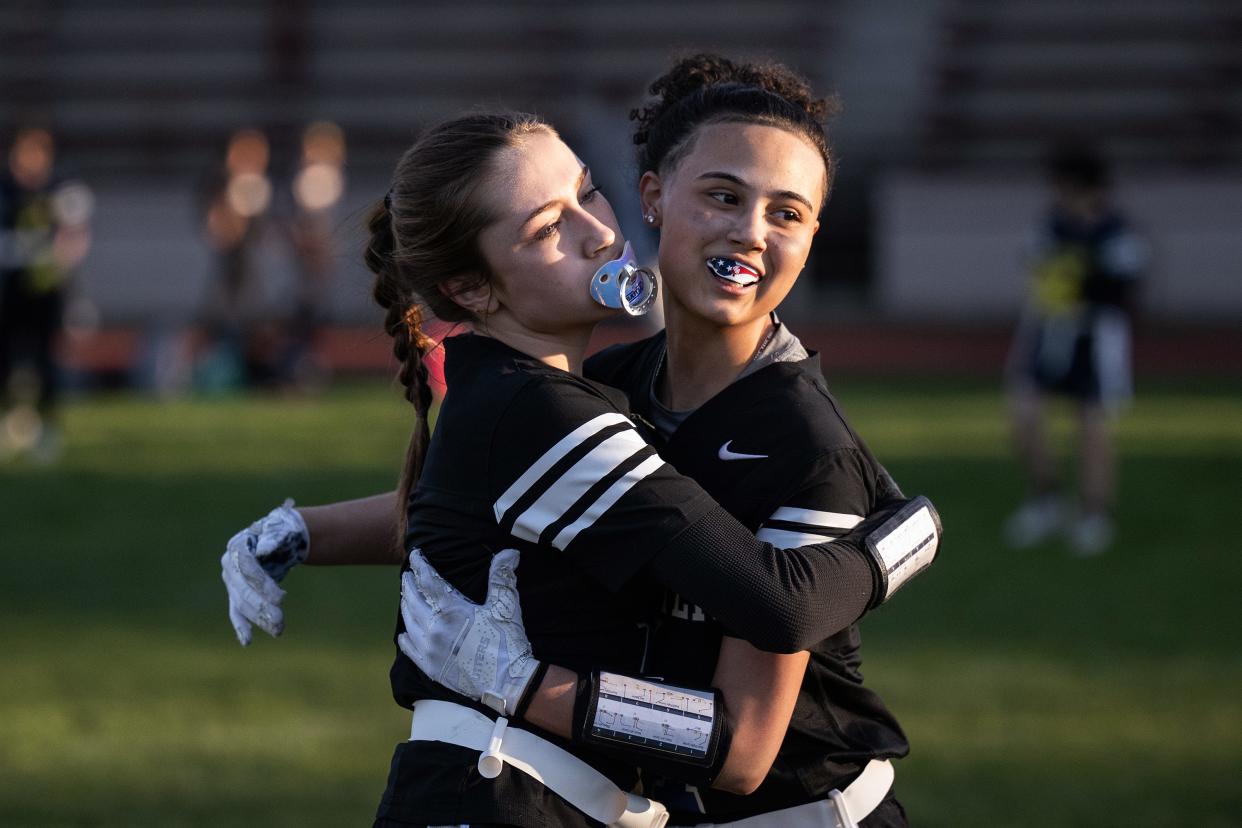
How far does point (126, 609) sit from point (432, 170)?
5140 mm

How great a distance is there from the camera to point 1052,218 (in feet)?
29.3

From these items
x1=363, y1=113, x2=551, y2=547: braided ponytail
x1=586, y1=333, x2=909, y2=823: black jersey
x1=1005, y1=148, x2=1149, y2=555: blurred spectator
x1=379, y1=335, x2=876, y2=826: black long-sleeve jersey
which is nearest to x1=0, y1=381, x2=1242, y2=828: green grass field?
x1=1005, y1=148, x2=1149, y2=555: blurred spectator

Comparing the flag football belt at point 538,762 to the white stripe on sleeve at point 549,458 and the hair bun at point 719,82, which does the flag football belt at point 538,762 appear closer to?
the white stripe on sleeve at point 549,458

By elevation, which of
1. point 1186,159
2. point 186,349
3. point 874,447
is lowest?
point 186,349

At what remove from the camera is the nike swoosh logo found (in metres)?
2.32

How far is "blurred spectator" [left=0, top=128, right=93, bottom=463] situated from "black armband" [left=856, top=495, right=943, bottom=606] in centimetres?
981

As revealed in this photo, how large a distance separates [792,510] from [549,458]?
0.34 m

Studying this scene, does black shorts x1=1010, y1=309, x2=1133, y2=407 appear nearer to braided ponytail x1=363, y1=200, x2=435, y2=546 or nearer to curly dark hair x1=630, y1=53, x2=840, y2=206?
curly dark hair x1=630, y1=53, x2=840, y2=206

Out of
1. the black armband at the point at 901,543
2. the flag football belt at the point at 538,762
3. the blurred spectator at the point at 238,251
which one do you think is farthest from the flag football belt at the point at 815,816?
the blurred spectator at the point at 238,251

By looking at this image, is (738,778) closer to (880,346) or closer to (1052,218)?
(1052,218)

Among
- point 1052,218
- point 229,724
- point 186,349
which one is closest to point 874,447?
point 1052,218

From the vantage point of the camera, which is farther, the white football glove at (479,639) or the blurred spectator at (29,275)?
the blurred spectator at (29,275)

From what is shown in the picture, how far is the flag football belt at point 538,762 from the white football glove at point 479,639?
1.4 inches

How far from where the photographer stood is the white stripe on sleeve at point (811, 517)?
2293 mm
